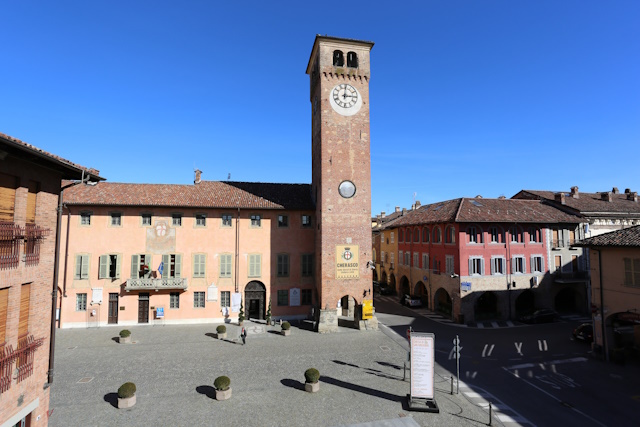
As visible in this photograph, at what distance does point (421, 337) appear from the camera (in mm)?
16188

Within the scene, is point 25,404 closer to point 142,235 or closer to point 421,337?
point 421,337

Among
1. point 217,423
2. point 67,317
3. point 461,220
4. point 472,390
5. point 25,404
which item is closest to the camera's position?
point 25,404

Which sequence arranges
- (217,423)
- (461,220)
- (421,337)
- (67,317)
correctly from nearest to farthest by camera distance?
(217,423) < (421,337) < (67,317) < (461,220)

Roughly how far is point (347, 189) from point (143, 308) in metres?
21.9

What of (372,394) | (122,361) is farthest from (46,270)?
(372,394)

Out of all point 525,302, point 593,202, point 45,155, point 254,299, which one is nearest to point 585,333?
point 525,302

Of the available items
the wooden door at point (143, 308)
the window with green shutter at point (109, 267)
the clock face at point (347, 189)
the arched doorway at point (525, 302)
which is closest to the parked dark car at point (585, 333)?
the arched doorway at point (525, 302)

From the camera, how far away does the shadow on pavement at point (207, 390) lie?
16400 millimetres

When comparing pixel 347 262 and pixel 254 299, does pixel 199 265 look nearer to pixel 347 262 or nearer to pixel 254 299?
pixel 254 299

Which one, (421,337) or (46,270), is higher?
(46,270)

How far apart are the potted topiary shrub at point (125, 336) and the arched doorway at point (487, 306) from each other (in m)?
31.8

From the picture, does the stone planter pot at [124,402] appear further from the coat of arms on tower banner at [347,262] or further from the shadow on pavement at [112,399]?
the coat of arms on tower banner at [347,262]

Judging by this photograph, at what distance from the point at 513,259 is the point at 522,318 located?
19.3 ft

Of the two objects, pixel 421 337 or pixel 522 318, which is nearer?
pixel 421 337
